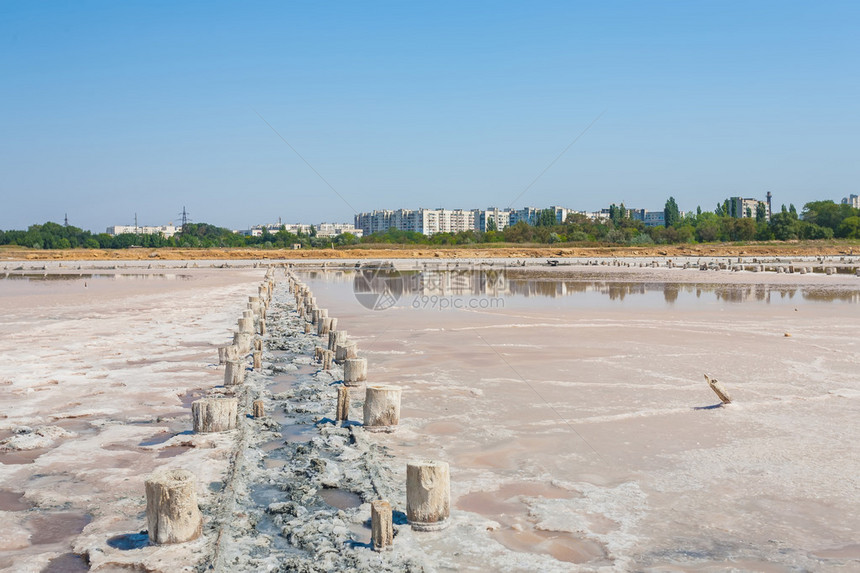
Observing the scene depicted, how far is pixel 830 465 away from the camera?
687cm

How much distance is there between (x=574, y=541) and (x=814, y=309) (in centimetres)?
1856

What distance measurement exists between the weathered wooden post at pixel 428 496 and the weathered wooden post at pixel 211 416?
3221mm

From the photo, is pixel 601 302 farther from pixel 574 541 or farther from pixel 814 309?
pixel 574 541

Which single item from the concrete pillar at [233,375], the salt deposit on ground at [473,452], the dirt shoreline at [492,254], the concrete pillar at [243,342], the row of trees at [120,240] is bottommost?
the salt deposit on ground at [473,452]

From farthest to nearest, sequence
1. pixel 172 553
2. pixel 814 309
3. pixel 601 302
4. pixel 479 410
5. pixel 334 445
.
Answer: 1. pixel 601 302
2. pixel 814 309
3. pixel 479 410
4. pixel 334 445
5. pixel 172 553

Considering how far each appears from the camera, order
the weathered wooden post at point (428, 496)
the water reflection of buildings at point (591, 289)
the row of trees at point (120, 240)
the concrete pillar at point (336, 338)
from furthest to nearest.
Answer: the row of trees at point (120, 240) → the water reflection of buildings at point (591, 289) → the concrete pillar at point (336, 338) → the weathered wooden post at point (428, 496)

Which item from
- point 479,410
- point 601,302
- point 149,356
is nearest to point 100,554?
point 479,410

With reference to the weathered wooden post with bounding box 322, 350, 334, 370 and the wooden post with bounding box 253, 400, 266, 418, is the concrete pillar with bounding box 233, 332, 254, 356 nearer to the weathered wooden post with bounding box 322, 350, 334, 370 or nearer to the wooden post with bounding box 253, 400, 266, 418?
the weathered wooden post with bounding box 322, 350, 334, 370

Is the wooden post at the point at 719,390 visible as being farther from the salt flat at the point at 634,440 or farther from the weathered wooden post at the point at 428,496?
the weathered wooden post at the point at 428,496

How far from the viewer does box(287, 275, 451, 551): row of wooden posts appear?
5102mm

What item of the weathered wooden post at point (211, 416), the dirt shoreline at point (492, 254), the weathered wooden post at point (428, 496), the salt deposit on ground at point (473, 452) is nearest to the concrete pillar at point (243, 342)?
the salt deposit on ground at point (473, 452)

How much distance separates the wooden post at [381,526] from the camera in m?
5.05

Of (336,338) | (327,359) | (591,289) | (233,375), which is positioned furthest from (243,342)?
(591,289)

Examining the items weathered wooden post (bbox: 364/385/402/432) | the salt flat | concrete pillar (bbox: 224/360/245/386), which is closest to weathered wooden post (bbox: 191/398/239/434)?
weathered wooden post (bbox: 364/385/402/432)
